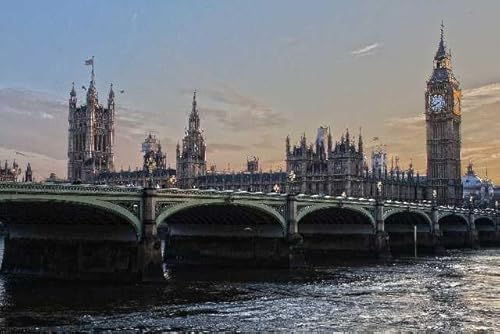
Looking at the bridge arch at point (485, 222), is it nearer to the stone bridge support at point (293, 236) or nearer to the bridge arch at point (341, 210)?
the bridge arch at point (341, 210)

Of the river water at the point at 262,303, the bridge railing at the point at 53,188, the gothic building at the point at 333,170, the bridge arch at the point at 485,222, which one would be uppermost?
the gothic building at the point at 333,170

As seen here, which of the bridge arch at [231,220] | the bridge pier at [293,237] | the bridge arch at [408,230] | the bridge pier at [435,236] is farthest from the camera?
the bridge arch at [408,230]

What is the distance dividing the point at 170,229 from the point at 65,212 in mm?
26066

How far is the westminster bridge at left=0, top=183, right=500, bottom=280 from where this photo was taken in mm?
57688

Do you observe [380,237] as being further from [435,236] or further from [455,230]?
[455,230]

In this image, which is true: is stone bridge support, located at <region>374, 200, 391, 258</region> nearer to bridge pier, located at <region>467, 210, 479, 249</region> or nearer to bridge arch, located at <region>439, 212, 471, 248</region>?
bridge arch, located at <region>439, 212, 471, 248</region>

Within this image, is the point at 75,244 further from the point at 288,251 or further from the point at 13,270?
the point at 288,251

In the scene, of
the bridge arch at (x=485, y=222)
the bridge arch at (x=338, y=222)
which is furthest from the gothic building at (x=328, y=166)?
the bridge arch at (x=338, y=222)

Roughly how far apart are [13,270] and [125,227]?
536 inches

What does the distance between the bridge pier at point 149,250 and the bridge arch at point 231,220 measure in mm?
8937

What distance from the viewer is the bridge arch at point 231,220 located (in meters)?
72.4

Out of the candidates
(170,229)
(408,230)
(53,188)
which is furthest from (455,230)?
(53,188)

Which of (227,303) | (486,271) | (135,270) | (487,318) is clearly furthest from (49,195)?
(486,271)

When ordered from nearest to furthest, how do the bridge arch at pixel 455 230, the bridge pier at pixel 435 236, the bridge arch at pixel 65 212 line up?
1. the bridge arch at pixel 65 212
2. the bridge pier at pixel 435 236
3. the bridge arch at pixel 455 230
